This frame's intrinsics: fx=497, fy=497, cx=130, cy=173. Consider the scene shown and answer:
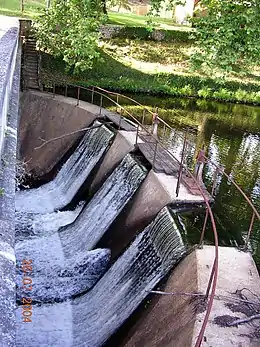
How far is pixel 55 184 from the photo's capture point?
13.0 meters

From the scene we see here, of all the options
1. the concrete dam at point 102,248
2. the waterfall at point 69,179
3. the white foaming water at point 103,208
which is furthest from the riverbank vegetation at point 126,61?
the white foaming water at point 103,208

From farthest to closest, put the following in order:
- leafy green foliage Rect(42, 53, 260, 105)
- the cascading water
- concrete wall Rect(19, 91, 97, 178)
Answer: leafy green foliage Rect(42, 53, 260, 105), concrete wall Rect(19, 91, 97, 178), the cascading water

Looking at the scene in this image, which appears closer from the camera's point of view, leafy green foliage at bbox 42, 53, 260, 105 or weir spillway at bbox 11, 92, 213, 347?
weir spillway at bbox 11, 92, 213, 347

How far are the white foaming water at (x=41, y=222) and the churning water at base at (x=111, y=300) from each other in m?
2.54

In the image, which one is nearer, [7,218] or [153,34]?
[7,218]

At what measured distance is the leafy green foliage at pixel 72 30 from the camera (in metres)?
18.0

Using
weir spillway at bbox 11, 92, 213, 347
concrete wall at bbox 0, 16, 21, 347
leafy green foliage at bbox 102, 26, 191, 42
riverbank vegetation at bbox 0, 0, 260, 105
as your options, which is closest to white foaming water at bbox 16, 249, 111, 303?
weir spillway at bbox 11, 92, 213, 347

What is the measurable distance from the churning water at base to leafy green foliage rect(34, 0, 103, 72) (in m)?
10.7

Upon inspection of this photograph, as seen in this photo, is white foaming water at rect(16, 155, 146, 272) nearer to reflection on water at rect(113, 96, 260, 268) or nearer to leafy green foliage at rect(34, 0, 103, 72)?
reflection on water at rect(113, 96, 260, 268)

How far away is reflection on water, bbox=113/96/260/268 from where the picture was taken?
8786 millimetres

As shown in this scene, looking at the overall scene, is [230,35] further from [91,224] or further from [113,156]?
[91,224]

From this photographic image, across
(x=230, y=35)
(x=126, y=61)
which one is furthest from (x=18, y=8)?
(x=230, y=35)

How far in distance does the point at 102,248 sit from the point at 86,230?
1058mm

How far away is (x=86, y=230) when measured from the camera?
10203 millimetres
